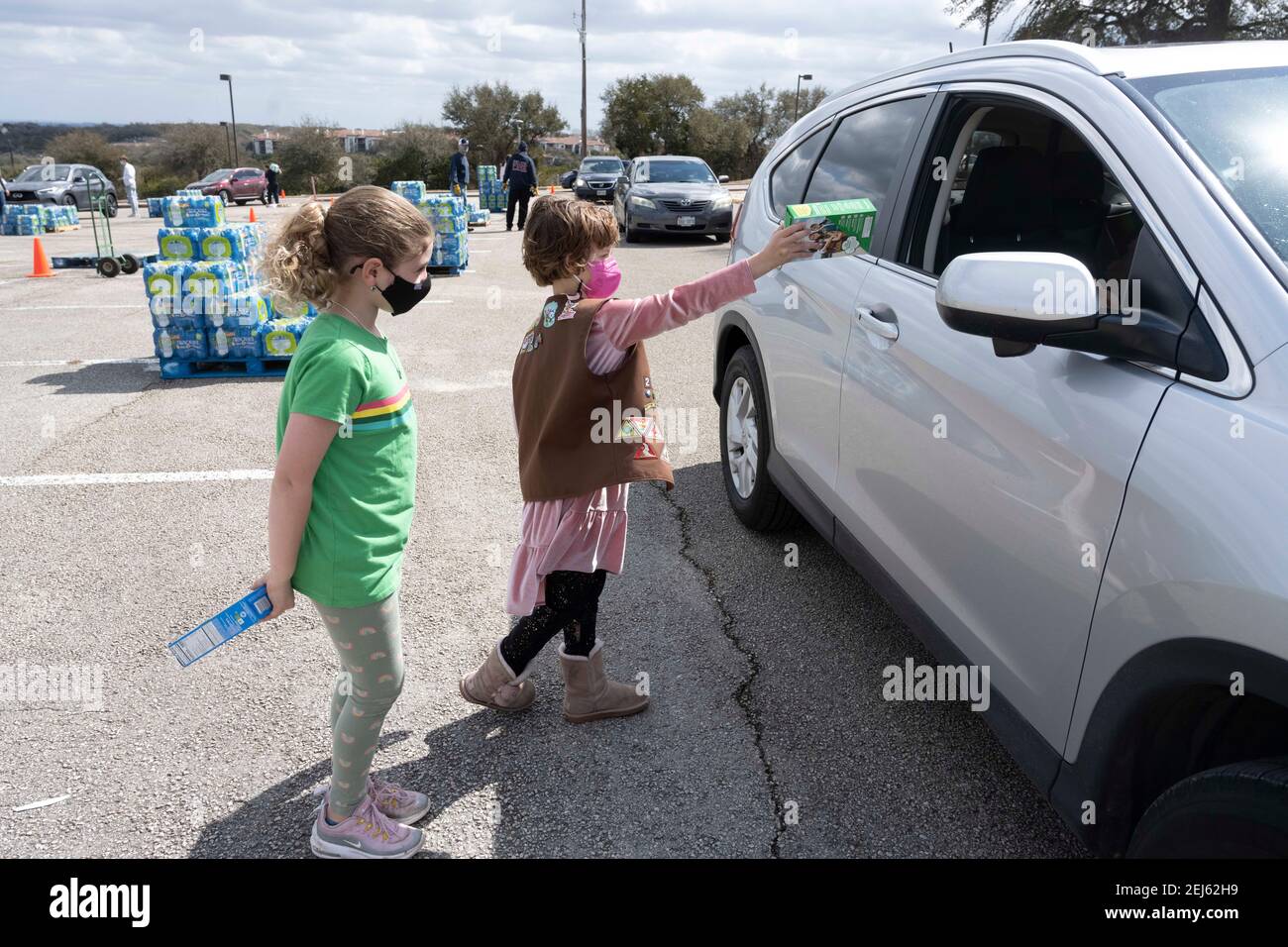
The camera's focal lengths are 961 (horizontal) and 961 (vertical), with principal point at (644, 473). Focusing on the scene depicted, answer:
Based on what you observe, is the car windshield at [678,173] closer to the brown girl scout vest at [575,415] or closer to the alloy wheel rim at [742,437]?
the alloy wheel rim at [742,437]

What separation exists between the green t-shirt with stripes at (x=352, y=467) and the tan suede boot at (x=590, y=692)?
934mm

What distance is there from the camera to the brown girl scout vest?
2625 mm

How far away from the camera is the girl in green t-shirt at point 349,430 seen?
2023 mm

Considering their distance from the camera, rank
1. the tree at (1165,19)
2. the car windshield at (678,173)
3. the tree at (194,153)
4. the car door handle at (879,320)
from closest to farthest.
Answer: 1. the car door handle at (879,320)
2. the car windshield at (678,173)
3. the tree at (1165,19)
4. the tree at (194,153)

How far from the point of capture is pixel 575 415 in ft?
8.72

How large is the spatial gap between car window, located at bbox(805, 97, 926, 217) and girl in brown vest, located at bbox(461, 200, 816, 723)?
0.88 meters

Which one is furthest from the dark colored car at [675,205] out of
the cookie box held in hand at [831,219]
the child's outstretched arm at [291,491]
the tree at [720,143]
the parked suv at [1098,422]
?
the tree at [720,143]

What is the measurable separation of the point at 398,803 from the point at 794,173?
9.74ft

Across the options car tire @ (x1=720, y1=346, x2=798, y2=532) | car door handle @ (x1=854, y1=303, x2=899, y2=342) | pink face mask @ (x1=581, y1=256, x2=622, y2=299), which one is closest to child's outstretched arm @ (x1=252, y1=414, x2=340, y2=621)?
pink face mask @ (x1=581, y1=256, x2=622, y2=299)

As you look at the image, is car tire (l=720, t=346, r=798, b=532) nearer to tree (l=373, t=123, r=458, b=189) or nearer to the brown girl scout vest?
the brown girl scout vest

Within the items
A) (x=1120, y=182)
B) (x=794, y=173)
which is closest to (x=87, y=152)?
(x=794, y=173)

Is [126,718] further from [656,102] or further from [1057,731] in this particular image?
[656,102]
